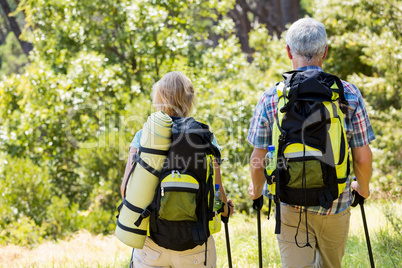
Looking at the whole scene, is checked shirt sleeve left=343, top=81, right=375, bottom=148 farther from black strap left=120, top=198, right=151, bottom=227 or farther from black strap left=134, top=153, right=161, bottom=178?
black strap left=120, top=198, right=151, bottom=227

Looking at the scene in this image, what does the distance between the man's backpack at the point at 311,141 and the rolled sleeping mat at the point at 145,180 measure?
1.98ft

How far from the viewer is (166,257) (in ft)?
7.66

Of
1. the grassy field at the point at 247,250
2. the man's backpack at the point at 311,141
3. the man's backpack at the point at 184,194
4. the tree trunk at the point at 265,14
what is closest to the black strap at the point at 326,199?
the man's backpack at the point at 311,141

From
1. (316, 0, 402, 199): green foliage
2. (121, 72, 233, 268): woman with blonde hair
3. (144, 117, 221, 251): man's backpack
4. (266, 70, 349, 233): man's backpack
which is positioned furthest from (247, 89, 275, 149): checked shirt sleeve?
(316, 0, 402, 199): green foliage

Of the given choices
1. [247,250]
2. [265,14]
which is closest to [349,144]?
[247,250]

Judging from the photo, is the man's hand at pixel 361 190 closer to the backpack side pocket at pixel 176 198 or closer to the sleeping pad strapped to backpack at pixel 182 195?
the sleeping pad strapped to backpack at pixel 182 195

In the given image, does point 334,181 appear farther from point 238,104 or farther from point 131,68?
point 131,68

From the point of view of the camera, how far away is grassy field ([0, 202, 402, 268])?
3936 mm

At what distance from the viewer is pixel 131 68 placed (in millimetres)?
8758

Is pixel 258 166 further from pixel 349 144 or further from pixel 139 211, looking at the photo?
pixel 139 211

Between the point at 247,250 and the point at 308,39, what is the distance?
8.00 ft

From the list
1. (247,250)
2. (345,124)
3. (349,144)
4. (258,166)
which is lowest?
(247,250)

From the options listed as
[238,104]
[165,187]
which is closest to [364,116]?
[165,187]

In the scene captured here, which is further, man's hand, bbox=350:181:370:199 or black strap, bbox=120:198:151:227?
man's hand, bbox=350:181:370:199
